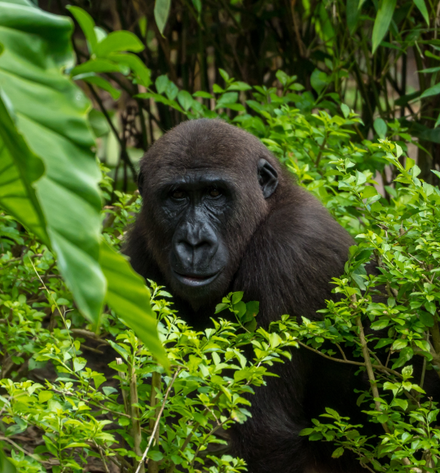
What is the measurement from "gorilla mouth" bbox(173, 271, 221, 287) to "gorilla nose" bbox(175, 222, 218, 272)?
5cm

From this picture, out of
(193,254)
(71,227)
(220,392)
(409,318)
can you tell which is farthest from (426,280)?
(71,227)

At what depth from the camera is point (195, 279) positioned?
3.32 metres

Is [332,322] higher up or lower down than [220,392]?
lower down

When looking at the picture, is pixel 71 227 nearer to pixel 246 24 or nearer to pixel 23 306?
pixel 23 306

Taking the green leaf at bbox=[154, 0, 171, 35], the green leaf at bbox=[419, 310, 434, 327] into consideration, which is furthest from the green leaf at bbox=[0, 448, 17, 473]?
the green leaf at bbox=[154, 0, 171, 35]

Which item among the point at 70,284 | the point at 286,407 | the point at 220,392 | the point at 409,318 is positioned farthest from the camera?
the point at 286,407

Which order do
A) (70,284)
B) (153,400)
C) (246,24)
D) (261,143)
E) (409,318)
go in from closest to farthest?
(70,284) < (153,400) < (409,318) < (261,143) < (246,24)

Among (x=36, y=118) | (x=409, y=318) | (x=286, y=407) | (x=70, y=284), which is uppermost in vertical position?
(x=36, y=118)

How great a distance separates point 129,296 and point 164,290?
224 centimetres

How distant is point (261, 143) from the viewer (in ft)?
12.8

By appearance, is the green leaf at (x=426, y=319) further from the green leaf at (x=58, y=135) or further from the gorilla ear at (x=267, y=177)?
the green leaf at (x=58, y=135)

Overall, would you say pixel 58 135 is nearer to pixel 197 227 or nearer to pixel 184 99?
pixel 197 227

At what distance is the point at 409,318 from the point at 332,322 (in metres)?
0.45

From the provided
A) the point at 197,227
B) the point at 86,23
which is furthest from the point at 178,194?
the point at 86,23
